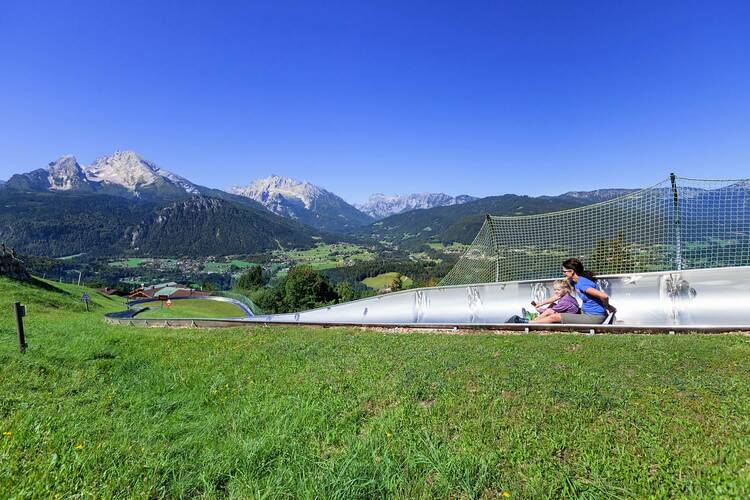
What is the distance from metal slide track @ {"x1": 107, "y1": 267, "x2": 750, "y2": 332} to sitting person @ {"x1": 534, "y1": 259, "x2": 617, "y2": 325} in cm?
45

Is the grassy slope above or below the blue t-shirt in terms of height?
below

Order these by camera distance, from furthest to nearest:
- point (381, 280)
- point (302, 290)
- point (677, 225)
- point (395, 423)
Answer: point (381, 280) → point (302, 290) → point (677, 225) → point (395, 423)

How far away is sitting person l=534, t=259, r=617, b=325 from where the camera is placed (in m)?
8.45

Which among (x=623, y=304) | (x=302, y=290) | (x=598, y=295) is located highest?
(x=598, y=295)

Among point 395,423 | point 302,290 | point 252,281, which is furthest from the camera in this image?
point 252,281

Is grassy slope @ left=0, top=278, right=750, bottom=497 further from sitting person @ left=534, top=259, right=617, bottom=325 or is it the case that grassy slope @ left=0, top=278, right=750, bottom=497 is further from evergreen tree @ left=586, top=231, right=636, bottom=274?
evergreen tree @ left=586, top=231, right=636, bottom=274

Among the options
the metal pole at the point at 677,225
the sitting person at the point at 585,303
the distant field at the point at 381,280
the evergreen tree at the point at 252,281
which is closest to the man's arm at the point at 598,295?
the sitting person at the point at 585,303

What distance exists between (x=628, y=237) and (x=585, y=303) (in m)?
10.4

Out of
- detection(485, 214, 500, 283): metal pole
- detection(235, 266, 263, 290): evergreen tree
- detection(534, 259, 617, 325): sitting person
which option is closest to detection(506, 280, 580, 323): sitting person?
detection(534, 259, 617, 325): sitting person

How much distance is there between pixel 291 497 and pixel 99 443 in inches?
88.1

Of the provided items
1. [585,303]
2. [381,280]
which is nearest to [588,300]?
[585,303]

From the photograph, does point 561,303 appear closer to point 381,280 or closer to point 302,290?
point 302,290

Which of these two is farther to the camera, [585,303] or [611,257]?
[611,257]

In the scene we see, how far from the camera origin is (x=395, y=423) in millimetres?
3797
